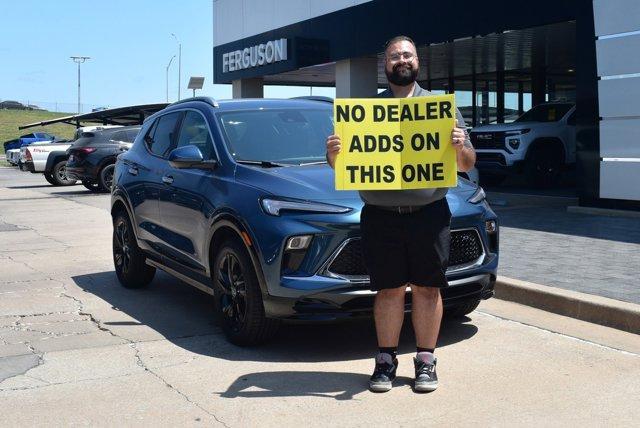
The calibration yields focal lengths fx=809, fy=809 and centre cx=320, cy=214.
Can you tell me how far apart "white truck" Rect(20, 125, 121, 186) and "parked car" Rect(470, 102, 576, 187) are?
12.4 meters

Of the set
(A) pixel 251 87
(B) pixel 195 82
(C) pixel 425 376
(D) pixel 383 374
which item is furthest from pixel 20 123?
(C) pixel 425 376

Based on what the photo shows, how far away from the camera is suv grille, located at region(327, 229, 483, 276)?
16.8ft

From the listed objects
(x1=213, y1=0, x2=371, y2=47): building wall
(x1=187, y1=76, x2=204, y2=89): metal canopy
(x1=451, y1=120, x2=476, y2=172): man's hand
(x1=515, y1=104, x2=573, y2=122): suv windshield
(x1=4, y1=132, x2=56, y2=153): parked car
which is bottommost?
(x1=451, y1=120, x2=476, y2=172): man's hand

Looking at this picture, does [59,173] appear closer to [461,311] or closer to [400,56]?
[461,311]

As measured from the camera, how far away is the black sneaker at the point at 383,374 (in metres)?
4.60

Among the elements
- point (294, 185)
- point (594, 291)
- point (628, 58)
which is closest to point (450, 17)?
point (628, 58)

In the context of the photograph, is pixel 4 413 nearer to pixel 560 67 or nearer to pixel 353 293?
pixel 353 293

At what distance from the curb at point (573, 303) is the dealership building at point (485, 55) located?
5.90 metres

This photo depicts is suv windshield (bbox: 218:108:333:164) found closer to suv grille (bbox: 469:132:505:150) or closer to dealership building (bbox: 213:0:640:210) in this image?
dealership building (bbox: 213:0:640:210)

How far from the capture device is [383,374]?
15.3 feet

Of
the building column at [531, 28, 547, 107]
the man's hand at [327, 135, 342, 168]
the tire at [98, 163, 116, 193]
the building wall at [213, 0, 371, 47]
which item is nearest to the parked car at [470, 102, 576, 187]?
the building column at [531, 28, 547, 107]

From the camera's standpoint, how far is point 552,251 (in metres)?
8.90

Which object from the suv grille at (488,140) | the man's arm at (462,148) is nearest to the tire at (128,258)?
the man's arm at (462,148)

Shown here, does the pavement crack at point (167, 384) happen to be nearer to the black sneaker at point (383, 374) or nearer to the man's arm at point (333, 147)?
the black sneaker at point (383, 374)
